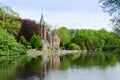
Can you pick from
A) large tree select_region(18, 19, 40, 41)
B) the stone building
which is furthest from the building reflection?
the stone building

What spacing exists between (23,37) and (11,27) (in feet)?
25.2

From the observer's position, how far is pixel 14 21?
74.9 metres

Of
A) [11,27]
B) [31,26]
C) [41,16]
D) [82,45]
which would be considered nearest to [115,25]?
[11,27]

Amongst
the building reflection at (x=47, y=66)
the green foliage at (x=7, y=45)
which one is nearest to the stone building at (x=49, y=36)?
the green foliage at (x=7, y=45)

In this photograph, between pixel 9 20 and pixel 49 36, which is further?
pixel 49 36

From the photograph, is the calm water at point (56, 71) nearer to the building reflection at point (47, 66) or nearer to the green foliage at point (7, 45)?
the building reflection at point (47, 66)

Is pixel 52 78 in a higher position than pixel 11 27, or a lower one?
lower

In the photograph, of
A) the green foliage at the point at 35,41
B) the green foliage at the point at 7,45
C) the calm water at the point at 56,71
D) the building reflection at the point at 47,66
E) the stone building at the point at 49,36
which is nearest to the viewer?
the calm water at the point at 56,71

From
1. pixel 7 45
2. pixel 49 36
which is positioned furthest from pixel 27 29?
pixel 49 36

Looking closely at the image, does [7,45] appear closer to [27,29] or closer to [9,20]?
[9,20]

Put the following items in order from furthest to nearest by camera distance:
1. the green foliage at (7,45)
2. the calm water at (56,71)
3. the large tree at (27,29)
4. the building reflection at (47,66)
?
the large tree at (27,29)
the green foliage at (7,45)
the building reflection at (47,66)
the calm water at (56,71)

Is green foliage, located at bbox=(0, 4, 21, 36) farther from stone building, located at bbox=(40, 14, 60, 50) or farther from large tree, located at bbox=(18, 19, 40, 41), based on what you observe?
stone building, located at bbox=(40, 14, 60, 50)

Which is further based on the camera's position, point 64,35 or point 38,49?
point 64,35

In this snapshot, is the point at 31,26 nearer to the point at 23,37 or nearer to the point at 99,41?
the point at 23,37
